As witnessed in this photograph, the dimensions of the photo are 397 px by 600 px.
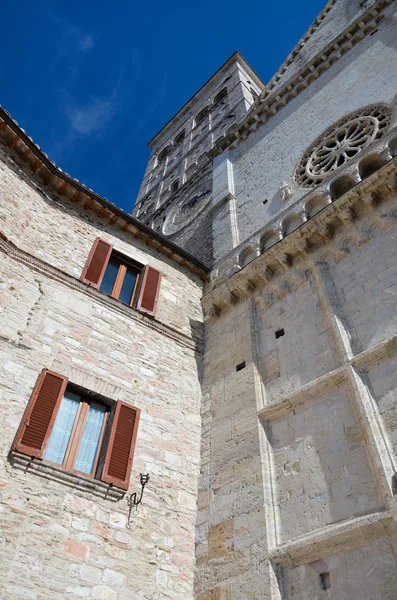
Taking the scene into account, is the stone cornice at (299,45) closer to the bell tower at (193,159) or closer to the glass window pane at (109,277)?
the bell tower at (193,159)

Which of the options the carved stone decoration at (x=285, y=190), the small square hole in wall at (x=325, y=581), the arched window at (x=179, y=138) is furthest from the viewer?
the arched window at (x=179, y=138)

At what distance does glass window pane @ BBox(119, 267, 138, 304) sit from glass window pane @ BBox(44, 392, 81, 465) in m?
2.81

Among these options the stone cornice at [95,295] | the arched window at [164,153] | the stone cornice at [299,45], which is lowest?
the stone cornice at [95,295]

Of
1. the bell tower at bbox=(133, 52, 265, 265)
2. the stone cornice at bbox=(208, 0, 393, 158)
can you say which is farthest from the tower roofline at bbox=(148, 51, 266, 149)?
the stone cornice at bbox=(208, 0, 393, 158)

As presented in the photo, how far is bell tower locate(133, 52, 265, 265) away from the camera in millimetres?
16641

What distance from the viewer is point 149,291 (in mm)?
10281

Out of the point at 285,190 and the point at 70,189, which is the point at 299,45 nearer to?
the point at 285,190

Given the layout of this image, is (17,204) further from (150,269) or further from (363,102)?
(363,102)

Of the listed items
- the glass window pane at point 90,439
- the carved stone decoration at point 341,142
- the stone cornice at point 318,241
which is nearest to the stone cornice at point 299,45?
the carved stone decoration at point 341,142

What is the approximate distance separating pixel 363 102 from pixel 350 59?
108 inches

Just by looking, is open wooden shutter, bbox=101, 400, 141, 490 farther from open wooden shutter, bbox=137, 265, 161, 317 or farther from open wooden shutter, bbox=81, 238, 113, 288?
open wooden shutter, bbox=81, 238, 113, 288

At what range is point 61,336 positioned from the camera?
26.6 ft

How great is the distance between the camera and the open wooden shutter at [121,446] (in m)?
7.04

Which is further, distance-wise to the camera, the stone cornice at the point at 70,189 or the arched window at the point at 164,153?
the arched window at the point at 164,153
